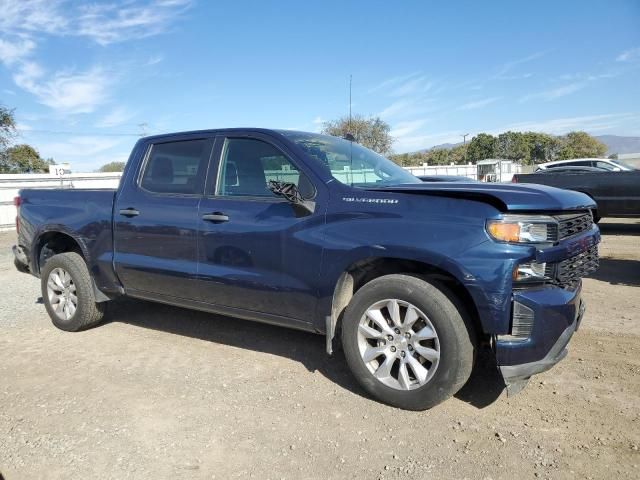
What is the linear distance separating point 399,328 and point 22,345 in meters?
3.74

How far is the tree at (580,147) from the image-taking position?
79.2 metres

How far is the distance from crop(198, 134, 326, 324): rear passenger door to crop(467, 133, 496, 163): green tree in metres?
85.6

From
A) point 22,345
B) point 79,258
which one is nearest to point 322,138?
point 79,258

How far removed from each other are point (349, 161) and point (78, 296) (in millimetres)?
3039

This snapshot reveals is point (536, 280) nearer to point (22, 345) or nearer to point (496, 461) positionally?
point (496, 461)

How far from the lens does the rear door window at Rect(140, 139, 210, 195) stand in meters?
Result: 4.25

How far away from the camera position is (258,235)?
12.3ft

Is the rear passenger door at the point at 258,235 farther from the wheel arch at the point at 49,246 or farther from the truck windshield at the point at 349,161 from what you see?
the wheel arch at the point at 49,246

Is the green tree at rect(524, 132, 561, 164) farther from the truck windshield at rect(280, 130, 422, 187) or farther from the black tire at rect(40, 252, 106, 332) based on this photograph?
the black tire at rect(40, 252, 106, 332)

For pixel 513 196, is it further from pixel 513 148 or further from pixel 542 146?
pixel 542 146

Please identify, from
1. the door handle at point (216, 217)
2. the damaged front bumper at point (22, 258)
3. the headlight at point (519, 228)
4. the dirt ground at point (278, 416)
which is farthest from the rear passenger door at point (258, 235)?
the damaged front bumper at point (22, 258)

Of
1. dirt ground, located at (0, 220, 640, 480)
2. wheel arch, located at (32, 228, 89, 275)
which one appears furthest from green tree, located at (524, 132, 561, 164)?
wheel arch, located at (32, 228, 89, 275)

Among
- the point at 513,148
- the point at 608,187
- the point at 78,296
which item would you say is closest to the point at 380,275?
the point at 78,296

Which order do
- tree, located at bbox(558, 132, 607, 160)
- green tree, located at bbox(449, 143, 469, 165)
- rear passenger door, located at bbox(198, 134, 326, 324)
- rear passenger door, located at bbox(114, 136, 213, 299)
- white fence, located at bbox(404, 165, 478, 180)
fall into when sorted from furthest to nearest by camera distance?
green tree, located at bbox(449, 143, 469, 165)
tree, located at bbox(558, 132, 607, 160)
white fence, located at bbox(404, 165, 478, 180)
rear passenger door, located at bbox(114, 136, 213, 299)
rear passenger door, located at bbox(198, 134, 326, 324)
